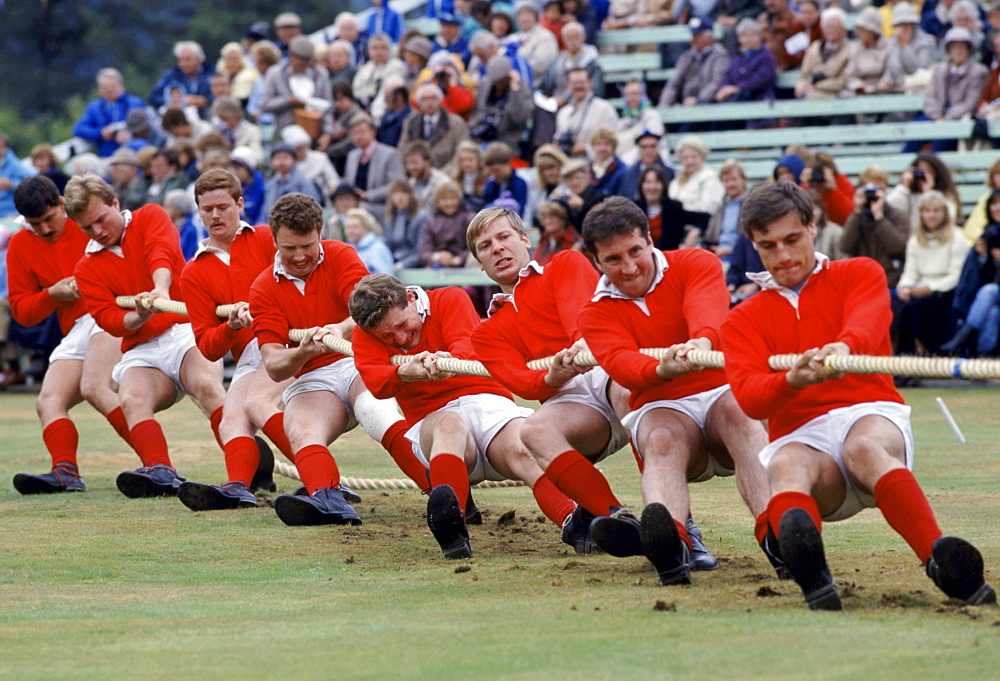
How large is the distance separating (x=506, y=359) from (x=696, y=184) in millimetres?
7720

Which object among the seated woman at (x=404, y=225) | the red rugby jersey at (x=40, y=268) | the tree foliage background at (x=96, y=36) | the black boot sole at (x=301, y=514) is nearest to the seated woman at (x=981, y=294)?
the seated woman at (x=404, y=225)

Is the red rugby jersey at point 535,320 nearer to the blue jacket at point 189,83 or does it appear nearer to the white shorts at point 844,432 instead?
the white shorts at point 844,432

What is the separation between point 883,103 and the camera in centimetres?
1431

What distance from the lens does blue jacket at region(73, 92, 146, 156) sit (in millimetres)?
18469

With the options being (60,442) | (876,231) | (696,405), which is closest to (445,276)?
(876,231)

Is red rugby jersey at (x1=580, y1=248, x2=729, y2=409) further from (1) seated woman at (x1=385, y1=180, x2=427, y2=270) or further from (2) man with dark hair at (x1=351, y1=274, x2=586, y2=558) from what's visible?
(1) seated woman at (x1=385, y1=180, x2=427, y2=270)

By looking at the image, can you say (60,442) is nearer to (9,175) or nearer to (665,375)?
(665,375)

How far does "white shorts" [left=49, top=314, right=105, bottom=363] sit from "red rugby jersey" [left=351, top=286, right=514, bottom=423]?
266cm

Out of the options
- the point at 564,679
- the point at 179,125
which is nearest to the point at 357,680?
the point at 564,679

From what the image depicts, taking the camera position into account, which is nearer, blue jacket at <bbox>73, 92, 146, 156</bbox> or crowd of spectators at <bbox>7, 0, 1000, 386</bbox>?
crowd of spectators at <bbox>7, 0, 1000, 386</bbox>

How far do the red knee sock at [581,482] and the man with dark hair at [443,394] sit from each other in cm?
32

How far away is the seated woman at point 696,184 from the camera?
42.3 feet

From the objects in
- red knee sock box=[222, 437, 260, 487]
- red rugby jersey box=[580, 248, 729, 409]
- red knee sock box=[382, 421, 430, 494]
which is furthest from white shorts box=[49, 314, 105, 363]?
red rugby jersey box=[580, 248, 729, 409]

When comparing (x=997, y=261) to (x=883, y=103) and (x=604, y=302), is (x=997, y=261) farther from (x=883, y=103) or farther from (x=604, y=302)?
(x=604, y=302)
